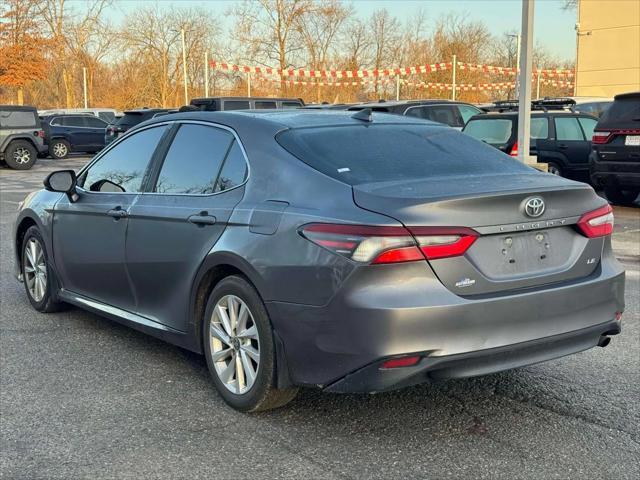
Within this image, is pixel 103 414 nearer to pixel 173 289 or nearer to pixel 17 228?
pixel 173 289

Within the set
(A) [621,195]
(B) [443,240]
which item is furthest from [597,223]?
(A) [621,195]

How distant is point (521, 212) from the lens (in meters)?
3.49

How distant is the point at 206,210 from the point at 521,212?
5.44 ft

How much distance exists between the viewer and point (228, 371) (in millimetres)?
4035

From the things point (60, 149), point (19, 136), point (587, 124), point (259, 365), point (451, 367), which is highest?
point (587, 124)

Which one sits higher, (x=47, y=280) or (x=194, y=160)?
(x=194, y=160)

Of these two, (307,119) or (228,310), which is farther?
(307,119)

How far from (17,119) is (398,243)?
75.5 ft

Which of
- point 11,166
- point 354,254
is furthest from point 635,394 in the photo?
point 11,166

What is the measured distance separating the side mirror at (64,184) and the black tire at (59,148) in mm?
24765

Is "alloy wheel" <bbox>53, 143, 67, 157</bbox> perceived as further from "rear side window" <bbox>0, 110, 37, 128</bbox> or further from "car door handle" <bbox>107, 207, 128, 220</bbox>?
"car door handle" <bbox>107, 207, 128, 220</bbox>

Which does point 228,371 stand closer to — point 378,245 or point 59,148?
point 378,245

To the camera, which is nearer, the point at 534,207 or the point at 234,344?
the point at 534,207

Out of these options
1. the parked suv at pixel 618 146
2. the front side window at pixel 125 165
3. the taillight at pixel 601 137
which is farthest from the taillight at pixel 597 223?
the taillight at pixel 601 137
